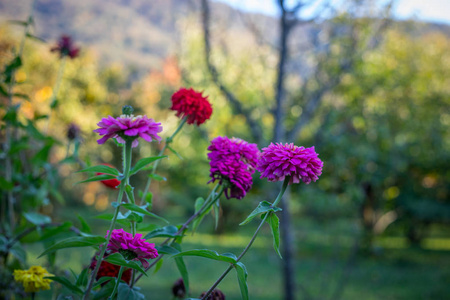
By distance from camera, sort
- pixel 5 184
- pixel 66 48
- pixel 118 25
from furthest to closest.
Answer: pixel 118 25 → pixel 66 48 → pixel 5 184

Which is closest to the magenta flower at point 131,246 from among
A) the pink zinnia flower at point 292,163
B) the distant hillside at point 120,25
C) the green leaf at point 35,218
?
the pink zinnia flower at point 292,163

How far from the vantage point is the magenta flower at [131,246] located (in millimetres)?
875

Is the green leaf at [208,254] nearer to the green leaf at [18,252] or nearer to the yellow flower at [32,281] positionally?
the yellow flower at [32,281]

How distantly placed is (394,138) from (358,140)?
1.80m

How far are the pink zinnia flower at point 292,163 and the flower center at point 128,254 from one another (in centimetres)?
36

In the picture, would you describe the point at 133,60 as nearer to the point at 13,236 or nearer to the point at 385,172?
the point at 385,172

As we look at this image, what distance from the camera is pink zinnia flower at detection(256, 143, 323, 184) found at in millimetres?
917

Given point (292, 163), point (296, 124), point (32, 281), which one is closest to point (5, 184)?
point (32, 281)

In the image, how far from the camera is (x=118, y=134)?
881 millimetres

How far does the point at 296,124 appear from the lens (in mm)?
3984

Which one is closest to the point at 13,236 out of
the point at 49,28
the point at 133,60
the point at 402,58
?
the point at 49,28

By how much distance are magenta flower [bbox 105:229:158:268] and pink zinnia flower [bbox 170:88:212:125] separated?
47 centimetres

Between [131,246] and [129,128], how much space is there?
26 centimetres

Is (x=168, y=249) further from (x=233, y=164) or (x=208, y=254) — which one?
(x=233, y=164)
